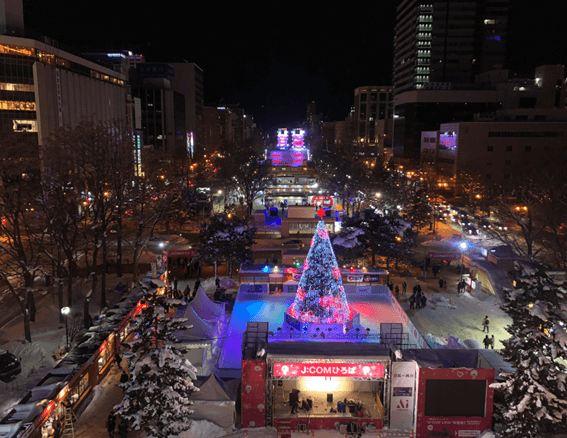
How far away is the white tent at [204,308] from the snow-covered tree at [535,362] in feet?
38.4

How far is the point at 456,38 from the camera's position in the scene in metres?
103

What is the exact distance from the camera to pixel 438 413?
14.4 metres

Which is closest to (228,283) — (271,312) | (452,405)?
(271,312)

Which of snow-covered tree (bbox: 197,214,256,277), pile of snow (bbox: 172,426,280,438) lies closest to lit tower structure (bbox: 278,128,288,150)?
snow-covered tree (bbox: 197,214,256,277)

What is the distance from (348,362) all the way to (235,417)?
3.85 m

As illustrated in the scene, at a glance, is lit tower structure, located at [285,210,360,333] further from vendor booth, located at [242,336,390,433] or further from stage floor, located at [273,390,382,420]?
vendor booth, located at [242,336,390,433]

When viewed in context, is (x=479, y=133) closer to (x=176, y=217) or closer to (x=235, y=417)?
(x=176, y=217)

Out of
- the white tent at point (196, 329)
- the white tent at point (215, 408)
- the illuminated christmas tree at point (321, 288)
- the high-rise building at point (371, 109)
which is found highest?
the high-rise building at point (371, 109)

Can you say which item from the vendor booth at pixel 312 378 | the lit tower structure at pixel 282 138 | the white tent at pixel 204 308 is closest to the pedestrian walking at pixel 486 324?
the vendor booth at pixel 312 378

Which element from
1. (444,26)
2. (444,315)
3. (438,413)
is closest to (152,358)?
(438,413)

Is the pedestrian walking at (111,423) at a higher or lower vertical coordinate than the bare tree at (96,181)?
lower

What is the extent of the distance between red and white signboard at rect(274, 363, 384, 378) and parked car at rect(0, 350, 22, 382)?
9979 millimetres

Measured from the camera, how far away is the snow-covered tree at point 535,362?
1241cm

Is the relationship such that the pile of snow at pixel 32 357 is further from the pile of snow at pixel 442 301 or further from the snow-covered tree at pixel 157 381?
the pile of snow at pixel 442 301
